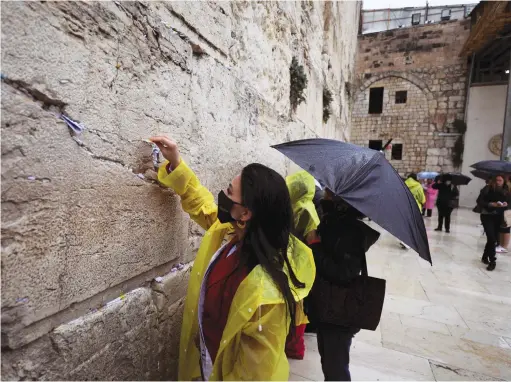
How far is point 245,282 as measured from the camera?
3.74 feet

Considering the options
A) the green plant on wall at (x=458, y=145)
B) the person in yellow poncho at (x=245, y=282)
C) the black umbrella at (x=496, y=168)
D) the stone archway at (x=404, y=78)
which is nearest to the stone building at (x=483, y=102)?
the green plant on wall at (x=458, y=145)

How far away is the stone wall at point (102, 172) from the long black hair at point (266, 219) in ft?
1.58

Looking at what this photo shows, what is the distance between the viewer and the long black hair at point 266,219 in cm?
123

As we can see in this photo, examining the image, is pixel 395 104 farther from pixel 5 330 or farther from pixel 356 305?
pixel 5 330

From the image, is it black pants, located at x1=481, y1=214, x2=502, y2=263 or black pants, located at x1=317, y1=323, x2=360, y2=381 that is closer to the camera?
black pants, located at x1=317, y1=323, x2=360, y2=381

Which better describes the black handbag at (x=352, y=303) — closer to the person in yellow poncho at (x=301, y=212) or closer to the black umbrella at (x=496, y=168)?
the person in yellow poncho at (x=301, y=212)

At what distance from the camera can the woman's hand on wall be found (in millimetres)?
1374

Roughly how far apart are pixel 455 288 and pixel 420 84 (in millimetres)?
15187

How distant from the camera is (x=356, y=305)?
1.66 m

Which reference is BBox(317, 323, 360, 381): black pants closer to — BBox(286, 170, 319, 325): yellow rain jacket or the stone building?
BBox(286, 170, 319, 325): yellow rain jacket

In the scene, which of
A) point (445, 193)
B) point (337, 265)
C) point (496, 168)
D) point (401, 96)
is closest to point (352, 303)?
point (337, 265)

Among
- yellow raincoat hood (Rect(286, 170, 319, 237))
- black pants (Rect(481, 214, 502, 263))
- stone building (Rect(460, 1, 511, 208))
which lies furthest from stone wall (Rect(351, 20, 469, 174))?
yellow raincoat hood (Rect(286, 170, 319, 237))

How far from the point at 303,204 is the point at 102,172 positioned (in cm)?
149

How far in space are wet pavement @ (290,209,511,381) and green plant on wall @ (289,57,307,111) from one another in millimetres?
2518
